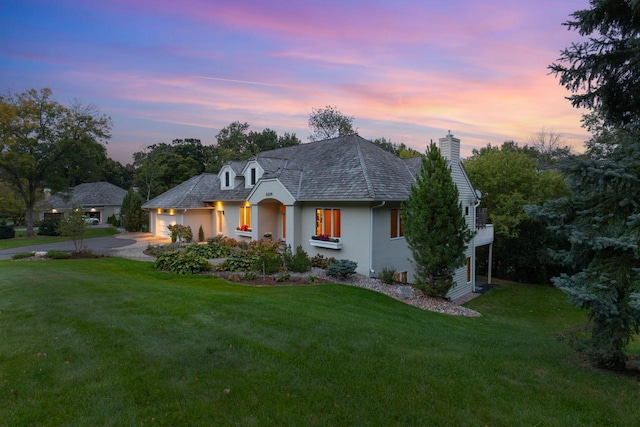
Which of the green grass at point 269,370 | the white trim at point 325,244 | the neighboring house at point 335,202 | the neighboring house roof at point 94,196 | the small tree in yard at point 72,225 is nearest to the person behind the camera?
the green grass at point 269,370

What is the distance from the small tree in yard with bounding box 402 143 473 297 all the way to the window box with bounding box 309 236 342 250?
12.5ft

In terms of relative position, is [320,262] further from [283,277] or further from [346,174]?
[346,174]

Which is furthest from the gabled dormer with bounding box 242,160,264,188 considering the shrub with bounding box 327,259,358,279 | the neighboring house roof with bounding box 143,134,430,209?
the shrub with bounding box 327,259,358,279

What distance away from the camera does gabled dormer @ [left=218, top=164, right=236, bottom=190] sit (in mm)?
22278

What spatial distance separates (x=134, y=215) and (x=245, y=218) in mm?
17053

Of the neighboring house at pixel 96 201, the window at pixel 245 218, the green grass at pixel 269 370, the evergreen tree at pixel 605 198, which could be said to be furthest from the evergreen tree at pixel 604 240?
the neighboring house at pixel 96 201

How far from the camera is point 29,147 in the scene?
28.6 metres

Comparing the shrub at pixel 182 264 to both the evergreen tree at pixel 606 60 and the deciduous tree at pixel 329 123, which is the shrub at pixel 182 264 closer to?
the evergreen tree at pixel 606 60

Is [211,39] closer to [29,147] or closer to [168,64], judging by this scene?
[168,64]

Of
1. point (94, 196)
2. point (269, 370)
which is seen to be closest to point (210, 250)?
point (269, 370)

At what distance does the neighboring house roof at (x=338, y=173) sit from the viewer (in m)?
14.8

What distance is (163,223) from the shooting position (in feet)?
87.4

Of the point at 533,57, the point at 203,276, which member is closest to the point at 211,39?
the point at 203,276

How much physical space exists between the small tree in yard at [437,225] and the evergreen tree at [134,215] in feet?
94.1
